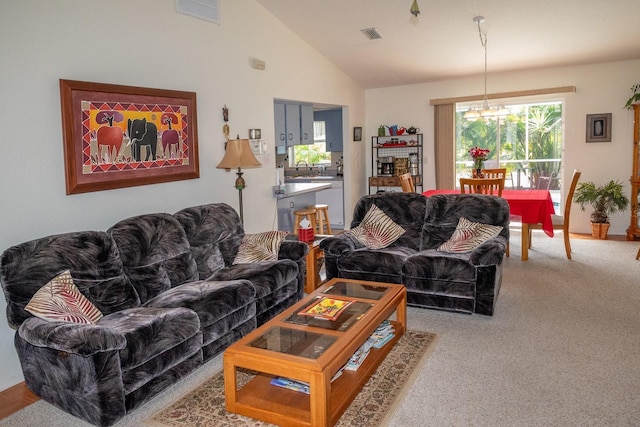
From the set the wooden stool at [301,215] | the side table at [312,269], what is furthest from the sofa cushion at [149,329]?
the wooden stool at [301,215]

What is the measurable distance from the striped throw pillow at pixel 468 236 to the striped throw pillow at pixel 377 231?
18.6 inches

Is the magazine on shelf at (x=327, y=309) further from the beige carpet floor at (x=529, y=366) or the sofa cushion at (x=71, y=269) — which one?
the sofa cushion at (x=71, y=269)

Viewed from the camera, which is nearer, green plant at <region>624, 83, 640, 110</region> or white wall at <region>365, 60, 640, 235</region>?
green plant at <region>624, 83, 640, 110</region>

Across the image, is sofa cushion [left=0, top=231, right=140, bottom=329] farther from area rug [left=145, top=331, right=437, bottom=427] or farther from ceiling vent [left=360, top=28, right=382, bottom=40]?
ceiling vent [left=360, top=28, right=382, bottom=40]

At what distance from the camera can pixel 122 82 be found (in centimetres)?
366

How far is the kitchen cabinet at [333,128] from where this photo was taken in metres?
7.66

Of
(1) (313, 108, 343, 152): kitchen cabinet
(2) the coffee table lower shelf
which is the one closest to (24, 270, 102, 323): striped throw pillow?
(2) the coffee table lower shelf

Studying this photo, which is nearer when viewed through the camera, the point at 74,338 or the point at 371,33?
the point at 74,338

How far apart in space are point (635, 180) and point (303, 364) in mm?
5729

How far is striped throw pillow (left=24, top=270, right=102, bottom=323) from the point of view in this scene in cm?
250

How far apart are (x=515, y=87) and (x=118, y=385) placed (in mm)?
6623

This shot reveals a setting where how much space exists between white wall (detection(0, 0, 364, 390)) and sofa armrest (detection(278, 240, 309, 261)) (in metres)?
1.03

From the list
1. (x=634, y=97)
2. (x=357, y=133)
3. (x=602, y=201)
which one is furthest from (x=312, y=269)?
(x=634, y=97)

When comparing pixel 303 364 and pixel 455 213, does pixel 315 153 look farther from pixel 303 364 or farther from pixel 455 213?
pixel 303 364
